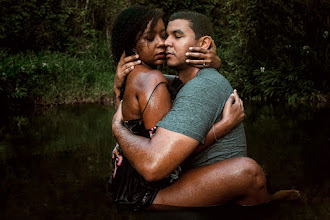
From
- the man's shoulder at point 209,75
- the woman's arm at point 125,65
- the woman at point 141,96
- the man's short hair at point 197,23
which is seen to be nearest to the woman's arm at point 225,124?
the woman at point 141,96

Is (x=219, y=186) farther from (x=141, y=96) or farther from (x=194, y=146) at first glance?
(x=141, y=96)

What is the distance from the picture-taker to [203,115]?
236 centimetres

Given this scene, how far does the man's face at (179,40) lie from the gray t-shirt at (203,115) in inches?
8.2

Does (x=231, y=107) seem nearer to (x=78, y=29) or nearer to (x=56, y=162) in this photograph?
(x=56, y=162)

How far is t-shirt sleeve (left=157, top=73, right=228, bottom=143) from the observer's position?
7.54 ft

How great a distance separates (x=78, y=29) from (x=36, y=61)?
4404mm

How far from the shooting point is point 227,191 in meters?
2.57

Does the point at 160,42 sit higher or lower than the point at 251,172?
higher

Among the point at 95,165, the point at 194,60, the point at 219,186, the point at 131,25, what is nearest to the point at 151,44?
the point at 131,25

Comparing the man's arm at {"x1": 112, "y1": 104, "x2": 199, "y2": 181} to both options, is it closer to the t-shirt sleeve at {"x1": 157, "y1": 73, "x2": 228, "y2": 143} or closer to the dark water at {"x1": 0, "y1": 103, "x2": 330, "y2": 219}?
the t-shirt sleeve at {"x1": 157, "y1": 73, "x2": 228, "y2": 143}

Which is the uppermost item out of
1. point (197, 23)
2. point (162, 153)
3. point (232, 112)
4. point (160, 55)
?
point (197, 23)

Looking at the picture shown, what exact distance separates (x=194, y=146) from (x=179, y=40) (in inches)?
34.8

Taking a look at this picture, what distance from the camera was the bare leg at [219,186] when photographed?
2.52 metres

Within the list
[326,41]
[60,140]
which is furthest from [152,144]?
[326,41]
